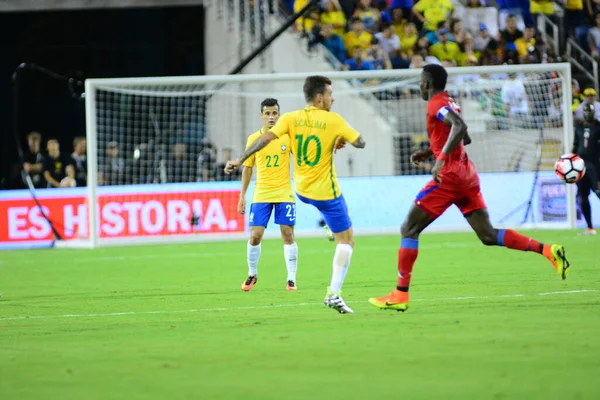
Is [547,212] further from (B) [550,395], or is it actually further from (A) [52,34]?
(B) [550,395]

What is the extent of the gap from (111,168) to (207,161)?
1.95 meters

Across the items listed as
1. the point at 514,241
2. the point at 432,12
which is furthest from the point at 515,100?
the point at 514,241

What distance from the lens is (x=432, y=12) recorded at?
25.8 meters

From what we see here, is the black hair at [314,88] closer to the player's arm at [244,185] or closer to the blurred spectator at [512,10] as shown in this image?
the player's arm at [244,185]

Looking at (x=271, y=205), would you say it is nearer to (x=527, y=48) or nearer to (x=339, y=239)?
(x=339, y=239)

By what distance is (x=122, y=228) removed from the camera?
21297 mm

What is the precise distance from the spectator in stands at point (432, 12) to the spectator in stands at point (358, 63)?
6.16 feet

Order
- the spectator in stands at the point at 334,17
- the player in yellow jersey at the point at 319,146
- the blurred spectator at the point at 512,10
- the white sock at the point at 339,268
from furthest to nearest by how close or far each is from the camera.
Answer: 1. the blurred spectator at the point at 512,10
2. the spectator in stands at the point at 334,17
3. the player in yellow jersey at the point at 319,146
4. the white sock at the point at 339,268

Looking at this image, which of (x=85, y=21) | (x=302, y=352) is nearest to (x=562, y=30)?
(x=85, y=21)

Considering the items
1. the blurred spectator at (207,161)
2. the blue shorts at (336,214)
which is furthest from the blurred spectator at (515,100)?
the blue shorts at (336,214)

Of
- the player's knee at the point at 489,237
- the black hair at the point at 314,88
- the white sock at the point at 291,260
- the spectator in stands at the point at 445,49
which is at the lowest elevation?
the white sock at the point at 291,260

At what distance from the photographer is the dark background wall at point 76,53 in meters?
27.4

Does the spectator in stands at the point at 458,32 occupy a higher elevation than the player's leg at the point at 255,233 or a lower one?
higher

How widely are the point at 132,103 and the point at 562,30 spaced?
32.9 ft
